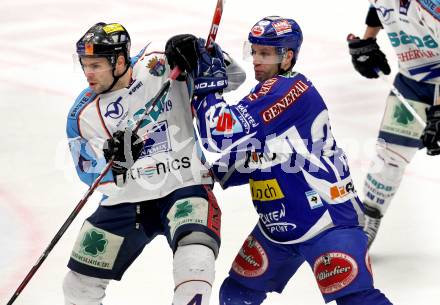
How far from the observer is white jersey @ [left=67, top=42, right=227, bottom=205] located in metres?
4.38

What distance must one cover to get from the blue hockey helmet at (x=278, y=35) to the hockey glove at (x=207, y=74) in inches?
7.6

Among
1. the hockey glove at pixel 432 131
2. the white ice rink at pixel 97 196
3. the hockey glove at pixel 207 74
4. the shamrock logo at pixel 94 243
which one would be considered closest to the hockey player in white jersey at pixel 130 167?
the shamrock logo at pixel 94 243

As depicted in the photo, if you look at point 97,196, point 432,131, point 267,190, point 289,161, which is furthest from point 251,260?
point 97,196

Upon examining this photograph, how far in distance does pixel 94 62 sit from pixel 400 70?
78.7 inches

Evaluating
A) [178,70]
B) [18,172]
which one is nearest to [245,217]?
[18,172]

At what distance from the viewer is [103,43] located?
426 centimetres

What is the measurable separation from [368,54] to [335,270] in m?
1.82

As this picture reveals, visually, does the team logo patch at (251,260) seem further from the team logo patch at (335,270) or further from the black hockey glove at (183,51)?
the black hockey glove at (183,51)

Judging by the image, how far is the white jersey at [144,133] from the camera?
14.4 feet

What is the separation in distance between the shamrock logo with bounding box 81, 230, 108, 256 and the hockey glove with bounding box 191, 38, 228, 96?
702 millimetres

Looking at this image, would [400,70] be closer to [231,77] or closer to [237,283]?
[231,77]

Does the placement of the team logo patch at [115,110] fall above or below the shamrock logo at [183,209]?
above

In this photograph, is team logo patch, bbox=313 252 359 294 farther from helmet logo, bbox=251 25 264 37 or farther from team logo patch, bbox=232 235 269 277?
helmet logo, bbox=251 25 264 37

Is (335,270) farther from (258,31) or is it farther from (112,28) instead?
(112,28)
